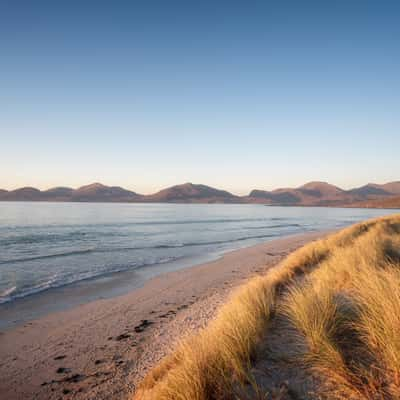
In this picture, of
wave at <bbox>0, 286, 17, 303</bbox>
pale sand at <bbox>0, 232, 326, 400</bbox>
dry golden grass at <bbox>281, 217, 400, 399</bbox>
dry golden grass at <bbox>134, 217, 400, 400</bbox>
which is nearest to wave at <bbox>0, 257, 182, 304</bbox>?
wave at <bbox>0, 286, 17, 303</bbox>

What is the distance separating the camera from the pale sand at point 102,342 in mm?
4023

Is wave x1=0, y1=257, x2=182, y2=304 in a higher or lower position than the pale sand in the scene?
lower

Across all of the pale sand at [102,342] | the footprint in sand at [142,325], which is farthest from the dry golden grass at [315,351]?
the footprint in sand at [142,325]

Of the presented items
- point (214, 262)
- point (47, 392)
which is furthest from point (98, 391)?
point (214, 262)

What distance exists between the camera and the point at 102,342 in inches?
Answer: 213

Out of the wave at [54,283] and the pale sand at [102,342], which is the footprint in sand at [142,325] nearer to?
the pale sand at [102,342]

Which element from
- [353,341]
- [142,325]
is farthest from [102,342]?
[353,341]

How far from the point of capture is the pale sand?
4023mm

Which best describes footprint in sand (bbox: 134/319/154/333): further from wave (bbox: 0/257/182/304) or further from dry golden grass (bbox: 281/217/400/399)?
wave (bbox: 0/257/182/304)

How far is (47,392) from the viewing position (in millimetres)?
3914

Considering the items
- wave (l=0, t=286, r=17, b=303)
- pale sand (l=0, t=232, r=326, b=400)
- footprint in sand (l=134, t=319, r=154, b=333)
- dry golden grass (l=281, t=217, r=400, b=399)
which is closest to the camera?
dry golden grass (l=281, t=217, r=400, b=399)

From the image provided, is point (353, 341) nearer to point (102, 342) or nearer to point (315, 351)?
point (315, 351)

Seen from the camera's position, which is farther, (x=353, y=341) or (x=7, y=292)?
(x=7, y=292)

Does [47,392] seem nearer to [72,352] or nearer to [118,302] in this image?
[72,352]
